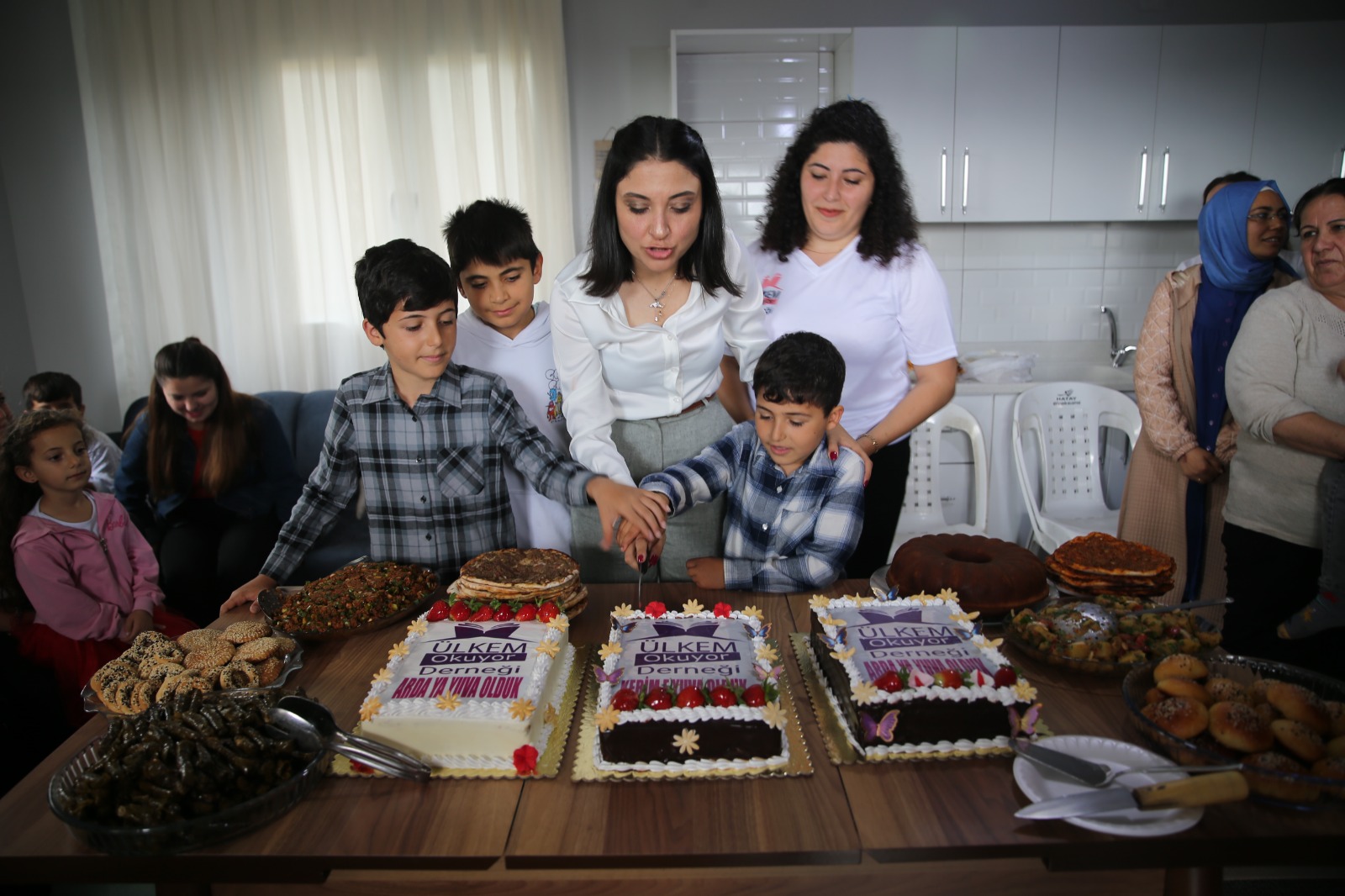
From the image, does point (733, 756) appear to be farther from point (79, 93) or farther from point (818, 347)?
point (79, 93)

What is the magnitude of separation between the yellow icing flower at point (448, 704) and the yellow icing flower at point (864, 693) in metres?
0.59

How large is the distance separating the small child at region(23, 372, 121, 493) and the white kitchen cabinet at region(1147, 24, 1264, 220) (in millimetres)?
5210

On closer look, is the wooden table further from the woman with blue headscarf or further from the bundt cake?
the woman with blue headscarf

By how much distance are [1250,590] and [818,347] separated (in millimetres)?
1503

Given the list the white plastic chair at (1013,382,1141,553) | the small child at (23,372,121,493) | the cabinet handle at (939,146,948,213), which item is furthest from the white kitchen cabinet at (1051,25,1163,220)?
the small child at (23,372,121,493)

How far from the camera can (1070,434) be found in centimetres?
389

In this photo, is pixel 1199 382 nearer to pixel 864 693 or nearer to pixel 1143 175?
pixel 1143 175

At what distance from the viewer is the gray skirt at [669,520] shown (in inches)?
78.9

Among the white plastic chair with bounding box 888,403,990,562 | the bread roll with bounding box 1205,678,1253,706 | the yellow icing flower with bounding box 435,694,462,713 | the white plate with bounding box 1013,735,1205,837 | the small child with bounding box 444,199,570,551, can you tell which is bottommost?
the white plastic chair with bounding box 888,403,990,562

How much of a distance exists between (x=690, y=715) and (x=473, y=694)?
1.11ft

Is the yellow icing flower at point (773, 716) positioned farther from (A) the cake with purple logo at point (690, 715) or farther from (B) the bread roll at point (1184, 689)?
(B) the bread roll at point (1184, 689)

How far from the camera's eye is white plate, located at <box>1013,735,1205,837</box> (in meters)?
0.99

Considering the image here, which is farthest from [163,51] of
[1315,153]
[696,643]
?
[1315,153]

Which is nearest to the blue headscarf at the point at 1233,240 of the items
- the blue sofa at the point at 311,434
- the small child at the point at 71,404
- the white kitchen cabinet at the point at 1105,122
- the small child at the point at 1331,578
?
the small child at the point at 1331,578
